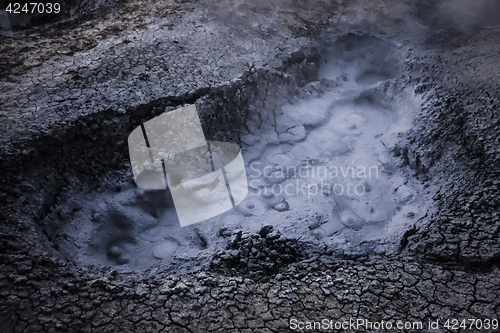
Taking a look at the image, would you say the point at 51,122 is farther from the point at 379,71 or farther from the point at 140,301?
the point at 379,71

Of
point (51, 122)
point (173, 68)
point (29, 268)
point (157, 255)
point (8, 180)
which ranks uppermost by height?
point (173, 68)

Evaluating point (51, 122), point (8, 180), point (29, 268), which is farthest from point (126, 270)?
point (51, 122)

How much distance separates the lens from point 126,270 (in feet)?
5.85

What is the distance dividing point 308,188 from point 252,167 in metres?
0.44

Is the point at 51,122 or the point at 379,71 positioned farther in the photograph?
the point at 379,71

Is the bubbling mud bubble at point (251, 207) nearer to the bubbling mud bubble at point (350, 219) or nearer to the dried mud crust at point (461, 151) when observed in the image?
the bubbling mud bubble at point (350, 219)

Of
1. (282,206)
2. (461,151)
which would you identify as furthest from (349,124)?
(282,206)

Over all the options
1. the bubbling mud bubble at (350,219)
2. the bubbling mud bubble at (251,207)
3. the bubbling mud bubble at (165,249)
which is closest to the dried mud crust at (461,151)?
the bubbling mud bubble at (350,219)

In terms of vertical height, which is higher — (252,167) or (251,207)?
(252,167)

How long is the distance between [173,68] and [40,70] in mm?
940

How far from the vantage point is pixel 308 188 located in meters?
2.49

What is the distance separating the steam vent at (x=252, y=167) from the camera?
1.50 metres

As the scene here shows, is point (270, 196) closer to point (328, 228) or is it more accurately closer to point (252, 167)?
point (252, 167)

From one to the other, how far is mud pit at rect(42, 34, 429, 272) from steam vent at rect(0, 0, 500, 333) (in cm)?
1
